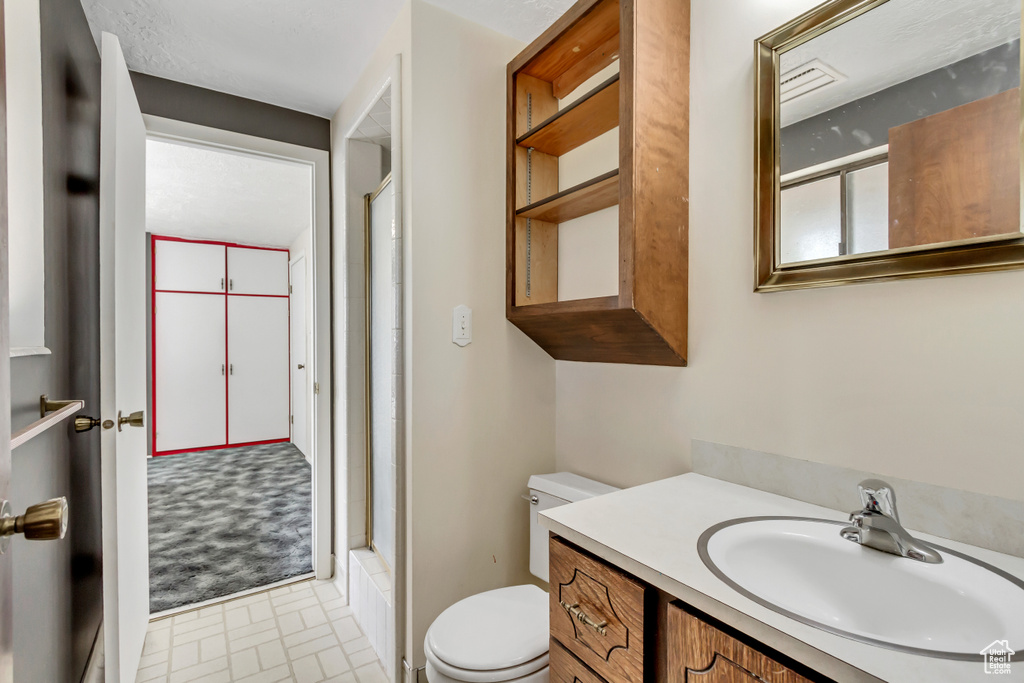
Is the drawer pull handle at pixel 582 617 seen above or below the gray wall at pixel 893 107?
below

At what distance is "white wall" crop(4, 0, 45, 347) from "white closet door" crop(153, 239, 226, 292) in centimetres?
467

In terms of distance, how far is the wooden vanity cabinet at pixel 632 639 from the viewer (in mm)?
671

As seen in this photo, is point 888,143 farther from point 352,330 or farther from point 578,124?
point 352,330

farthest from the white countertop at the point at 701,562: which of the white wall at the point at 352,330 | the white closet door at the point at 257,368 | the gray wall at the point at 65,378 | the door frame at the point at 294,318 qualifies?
the white closet door at the point at 257,368

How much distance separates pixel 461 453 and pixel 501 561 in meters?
0.45

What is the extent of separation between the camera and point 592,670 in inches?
36.4

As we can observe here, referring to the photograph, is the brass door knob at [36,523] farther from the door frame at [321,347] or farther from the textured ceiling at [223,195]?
the textured ceiling at [223,195]

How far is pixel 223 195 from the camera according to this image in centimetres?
376

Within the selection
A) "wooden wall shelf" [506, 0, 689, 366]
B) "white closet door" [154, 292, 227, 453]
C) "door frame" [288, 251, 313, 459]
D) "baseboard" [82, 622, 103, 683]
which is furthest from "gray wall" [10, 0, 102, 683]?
"white closet door" [154, 292, 227, 453]

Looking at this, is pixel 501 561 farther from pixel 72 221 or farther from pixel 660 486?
pixel 72 221

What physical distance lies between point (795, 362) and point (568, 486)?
80 centimetres

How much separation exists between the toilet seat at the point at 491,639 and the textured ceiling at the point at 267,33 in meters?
1.95

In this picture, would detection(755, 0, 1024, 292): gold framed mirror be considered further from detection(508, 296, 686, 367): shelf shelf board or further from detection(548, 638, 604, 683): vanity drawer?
detection(548, 638, 604, 683): vanity drawer

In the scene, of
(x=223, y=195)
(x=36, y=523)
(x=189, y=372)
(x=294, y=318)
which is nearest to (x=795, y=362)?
(x=36, y=523)
